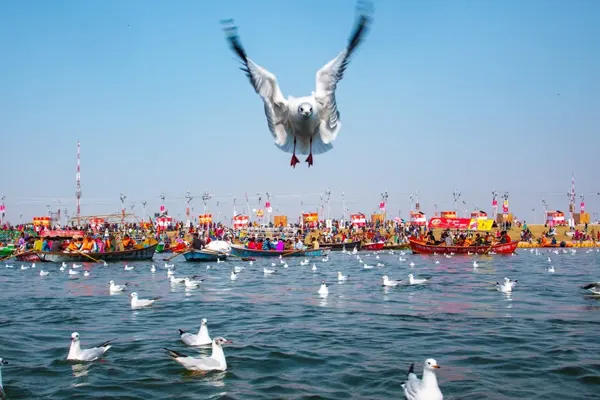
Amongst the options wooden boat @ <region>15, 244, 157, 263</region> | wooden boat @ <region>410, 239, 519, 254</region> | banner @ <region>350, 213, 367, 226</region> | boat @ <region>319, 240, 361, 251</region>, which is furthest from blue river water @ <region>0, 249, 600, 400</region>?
banner @ <region>350, 213, 367, 226</region>

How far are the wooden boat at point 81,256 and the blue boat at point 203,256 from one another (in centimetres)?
252

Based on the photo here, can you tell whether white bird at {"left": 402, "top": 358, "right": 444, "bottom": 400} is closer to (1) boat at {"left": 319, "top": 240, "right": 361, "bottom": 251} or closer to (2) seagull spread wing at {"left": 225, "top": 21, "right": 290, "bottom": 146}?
(2) seagull spread wing at {"left": 225, "top": 21, "right": 290, "bottom": 146}

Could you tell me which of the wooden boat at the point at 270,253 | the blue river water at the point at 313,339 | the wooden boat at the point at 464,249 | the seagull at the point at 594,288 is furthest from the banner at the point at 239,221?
the seagull at the point at 594,288

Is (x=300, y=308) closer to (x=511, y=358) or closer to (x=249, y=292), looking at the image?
(x=249, y=292)

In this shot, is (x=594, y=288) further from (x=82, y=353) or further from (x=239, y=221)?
(x=239, y=221)

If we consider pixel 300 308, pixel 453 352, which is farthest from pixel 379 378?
pixel 300 308

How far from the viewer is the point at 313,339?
428 inches

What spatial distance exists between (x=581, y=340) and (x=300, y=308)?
6.19 metres

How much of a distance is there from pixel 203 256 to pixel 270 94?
25673 mm

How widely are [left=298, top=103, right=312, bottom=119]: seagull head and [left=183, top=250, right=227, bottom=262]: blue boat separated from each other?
84.3 feet

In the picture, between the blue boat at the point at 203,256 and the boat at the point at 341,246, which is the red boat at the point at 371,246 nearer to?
the boat at the point at 341,246

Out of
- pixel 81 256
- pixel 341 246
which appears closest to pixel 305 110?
pixel 81 256

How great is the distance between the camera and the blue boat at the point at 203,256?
3372 cm

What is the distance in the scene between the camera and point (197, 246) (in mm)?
34750
